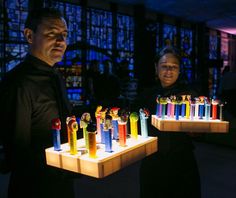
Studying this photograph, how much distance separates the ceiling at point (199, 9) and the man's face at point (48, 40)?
7883mm

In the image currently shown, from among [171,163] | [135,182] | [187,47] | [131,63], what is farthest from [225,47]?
[171,163]

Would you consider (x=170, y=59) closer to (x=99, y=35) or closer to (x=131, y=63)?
(x=99, y=35)

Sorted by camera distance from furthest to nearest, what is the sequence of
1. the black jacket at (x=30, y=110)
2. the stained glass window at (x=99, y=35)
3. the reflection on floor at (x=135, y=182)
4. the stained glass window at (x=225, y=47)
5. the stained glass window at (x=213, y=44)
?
the stained glass window at (x=225, y=47)
the stained glass window at (x=213, y=44)
the stained glass window at (x=99, y=35)
the reflection on floor at (x=135, y=182)
the black jacket at (x=30, y=110)

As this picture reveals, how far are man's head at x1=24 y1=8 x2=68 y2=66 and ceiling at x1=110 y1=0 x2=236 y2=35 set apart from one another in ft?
25.8

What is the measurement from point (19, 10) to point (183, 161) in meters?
6.01

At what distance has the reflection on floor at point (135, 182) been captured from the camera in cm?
352

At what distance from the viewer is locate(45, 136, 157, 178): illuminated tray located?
114 cm

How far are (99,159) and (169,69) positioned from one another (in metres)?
1.12

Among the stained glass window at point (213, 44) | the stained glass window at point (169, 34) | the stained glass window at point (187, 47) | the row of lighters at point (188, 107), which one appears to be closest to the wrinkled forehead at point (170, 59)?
the row of lighters at point (188, 107)

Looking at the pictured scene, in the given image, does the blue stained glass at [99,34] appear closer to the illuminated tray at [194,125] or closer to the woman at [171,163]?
the woman at [171,163]

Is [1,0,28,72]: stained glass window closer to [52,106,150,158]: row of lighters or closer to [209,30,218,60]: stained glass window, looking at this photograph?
[52,106,150,158]: row of lighters

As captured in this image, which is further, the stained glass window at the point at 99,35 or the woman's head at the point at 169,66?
the stained glass window at the point at 99,35

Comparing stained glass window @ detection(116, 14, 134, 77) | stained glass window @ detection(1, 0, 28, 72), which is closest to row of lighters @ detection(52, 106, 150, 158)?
stained glass window @ detection(1, 0, 28, 72)

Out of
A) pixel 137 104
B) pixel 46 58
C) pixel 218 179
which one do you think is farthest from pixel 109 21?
pixel 46 58
